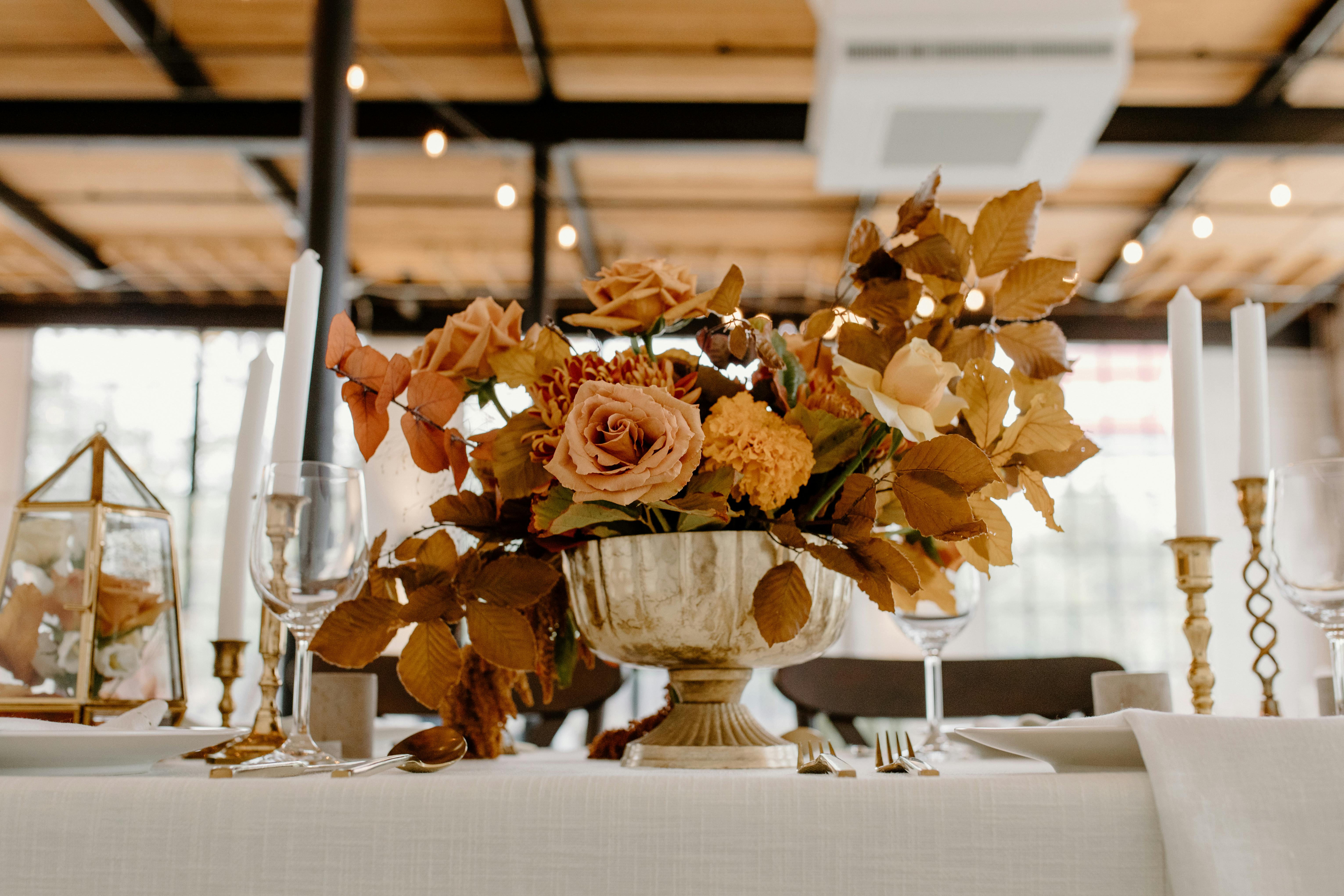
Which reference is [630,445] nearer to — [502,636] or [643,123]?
[502,636]

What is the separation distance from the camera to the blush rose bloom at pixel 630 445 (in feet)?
2.25

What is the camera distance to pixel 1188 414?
3.16 feet

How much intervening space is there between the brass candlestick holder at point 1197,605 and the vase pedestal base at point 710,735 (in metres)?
0.37

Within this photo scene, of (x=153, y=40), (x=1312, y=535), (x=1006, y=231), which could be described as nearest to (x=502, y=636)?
(x=1006, y=231)

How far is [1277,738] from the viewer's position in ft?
1.83

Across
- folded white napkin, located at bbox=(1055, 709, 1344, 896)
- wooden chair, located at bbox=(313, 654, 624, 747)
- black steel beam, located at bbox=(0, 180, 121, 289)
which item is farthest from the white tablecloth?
black steel beam, located at bbox=(0, 180, 121, 289)

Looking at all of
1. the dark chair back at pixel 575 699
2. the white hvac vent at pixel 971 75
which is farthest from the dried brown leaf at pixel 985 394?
the white hvac vent at pixel 971 75

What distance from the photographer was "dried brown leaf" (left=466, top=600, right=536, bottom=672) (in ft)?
2.35

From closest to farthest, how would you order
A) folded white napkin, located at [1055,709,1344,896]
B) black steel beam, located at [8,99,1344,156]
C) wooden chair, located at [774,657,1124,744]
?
1. folded white napkin, located at [1055,709,1344,896]
2. wooden chair, located at [774,657,1124,744]
3. black steel beam, located at [8,99,1344,156]

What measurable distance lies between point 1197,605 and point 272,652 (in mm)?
801

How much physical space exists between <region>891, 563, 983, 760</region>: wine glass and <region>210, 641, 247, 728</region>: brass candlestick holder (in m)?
0.65

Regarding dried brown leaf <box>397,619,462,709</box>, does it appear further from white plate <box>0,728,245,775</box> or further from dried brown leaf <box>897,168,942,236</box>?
dried brown leaf <box>897,168,942,236</box>

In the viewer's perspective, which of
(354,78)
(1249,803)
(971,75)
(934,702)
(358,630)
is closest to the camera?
(1249,803)

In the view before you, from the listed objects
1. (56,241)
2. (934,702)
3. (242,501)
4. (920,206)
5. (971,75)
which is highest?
(56,241)
